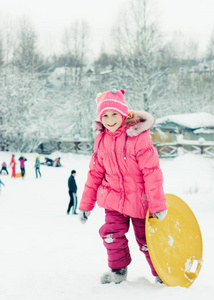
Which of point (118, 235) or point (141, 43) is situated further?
point (141, 43)

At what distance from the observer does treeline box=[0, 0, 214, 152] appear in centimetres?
2528

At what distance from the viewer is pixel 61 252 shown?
5379 millimetres

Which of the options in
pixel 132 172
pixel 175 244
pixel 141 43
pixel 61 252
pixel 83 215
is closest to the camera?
pixel 132 172

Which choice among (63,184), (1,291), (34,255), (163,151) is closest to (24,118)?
(163,151)

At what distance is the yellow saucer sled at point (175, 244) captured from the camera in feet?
9.07

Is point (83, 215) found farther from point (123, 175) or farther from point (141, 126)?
point (141, 126)

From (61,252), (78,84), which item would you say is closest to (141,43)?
(78,84)

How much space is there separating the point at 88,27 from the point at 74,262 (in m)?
35.1

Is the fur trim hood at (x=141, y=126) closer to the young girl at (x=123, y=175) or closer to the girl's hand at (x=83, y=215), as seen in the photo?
the young girl at (x=123, y=175)

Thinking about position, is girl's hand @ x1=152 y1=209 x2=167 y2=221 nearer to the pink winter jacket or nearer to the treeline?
the pink winter jacket

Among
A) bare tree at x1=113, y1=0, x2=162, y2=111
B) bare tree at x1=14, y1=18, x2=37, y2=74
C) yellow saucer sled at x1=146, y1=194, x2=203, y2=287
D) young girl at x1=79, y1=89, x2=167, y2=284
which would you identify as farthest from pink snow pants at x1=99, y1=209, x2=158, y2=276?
bare tree at x1=14, y1=18, x2=37, y2=74

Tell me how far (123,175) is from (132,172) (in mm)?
88

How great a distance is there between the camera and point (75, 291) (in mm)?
2918

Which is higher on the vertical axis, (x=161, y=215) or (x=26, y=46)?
(x=26, y=46)
